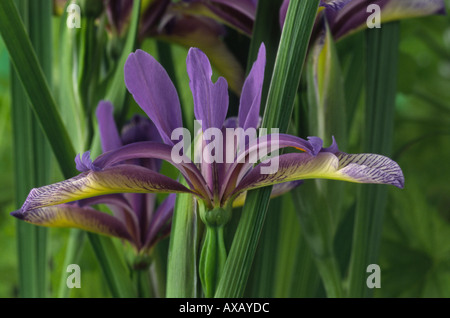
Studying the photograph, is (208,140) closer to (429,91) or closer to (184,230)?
(184,230)

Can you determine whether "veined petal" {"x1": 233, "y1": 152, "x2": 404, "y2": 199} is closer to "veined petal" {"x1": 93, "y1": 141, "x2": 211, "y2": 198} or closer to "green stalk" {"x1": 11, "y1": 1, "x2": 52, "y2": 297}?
"veined petal" {"x1": 93, "y1": 141, "x2": 211, "y2": 198}

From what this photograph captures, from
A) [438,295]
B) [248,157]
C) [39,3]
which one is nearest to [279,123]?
[248,157]

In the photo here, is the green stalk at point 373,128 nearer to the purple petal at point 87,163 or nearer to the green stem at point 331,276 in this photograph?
the green stem at point 331,276

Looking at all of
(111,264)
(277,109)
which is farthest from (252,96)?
(111,264)

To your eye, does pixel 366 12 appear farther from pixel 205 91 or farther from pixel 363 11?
pixel 205 91

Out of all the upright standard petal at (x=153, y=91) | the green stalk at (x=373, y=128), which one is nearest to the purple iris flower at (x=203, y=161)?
the upright standard petal at (x=153, y=91)

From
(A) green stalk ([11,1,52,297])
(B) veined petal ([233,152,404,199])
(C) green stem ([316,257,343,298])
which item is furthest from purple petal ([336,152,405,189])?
(A) green stalk ([11,1,52,297])

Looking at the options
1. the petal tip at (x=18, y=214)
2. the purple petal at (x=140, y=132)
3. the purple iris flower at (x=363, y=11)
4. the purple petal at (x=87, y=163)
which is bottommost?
the petal tip at (x=18, y=214)
